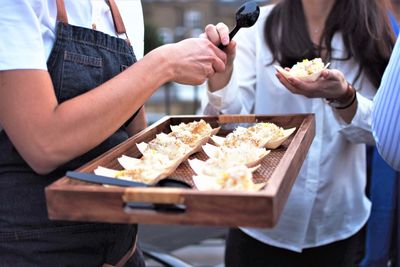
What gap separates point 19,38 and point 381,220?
163 cm

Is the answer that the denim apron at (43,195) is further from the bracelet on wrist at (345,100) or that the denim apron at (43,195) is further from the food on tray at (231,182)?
the bracelet on wrist at (345,100)

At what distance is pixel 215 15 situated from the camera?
16.2 m

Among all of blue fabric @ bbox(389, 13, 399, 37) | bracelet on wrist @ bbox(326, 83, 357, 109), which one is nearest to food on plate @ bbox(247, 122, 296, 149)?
bracelet on wrist @ bbox(326, 83, 357, 109)

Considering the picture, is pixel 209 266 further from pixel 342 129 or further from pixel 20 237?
pixel 20 237

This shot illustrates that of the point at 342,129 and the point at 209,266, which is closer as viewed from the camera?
the point at 342,129

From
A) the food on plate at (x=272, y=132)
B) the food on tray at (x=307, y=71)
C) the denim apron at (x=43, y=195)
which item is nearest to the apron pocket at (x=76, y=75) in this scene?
the denim apron at (x=43, y=195)

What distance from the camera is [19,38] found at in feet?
3.16

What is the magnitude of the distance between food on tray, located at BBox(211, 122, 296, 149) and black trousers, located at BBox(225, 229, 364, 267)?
0.58 meters

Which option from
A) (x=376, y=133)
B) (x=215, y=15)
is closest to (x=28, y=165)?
(x=376, y=133)

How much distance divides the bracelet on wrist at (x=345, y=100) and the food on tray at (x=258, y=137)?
26 cm

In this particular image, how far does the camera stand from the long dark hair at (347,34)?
1766 millimetres

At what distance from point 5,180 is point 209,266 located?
2.56 m

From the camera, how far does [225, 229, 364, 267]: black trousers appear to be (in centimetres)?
180

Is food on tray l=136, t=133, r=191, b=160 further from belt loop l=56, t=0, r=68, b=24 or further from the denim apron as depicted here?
belt loop l=56, t=0, r=68, b=24
